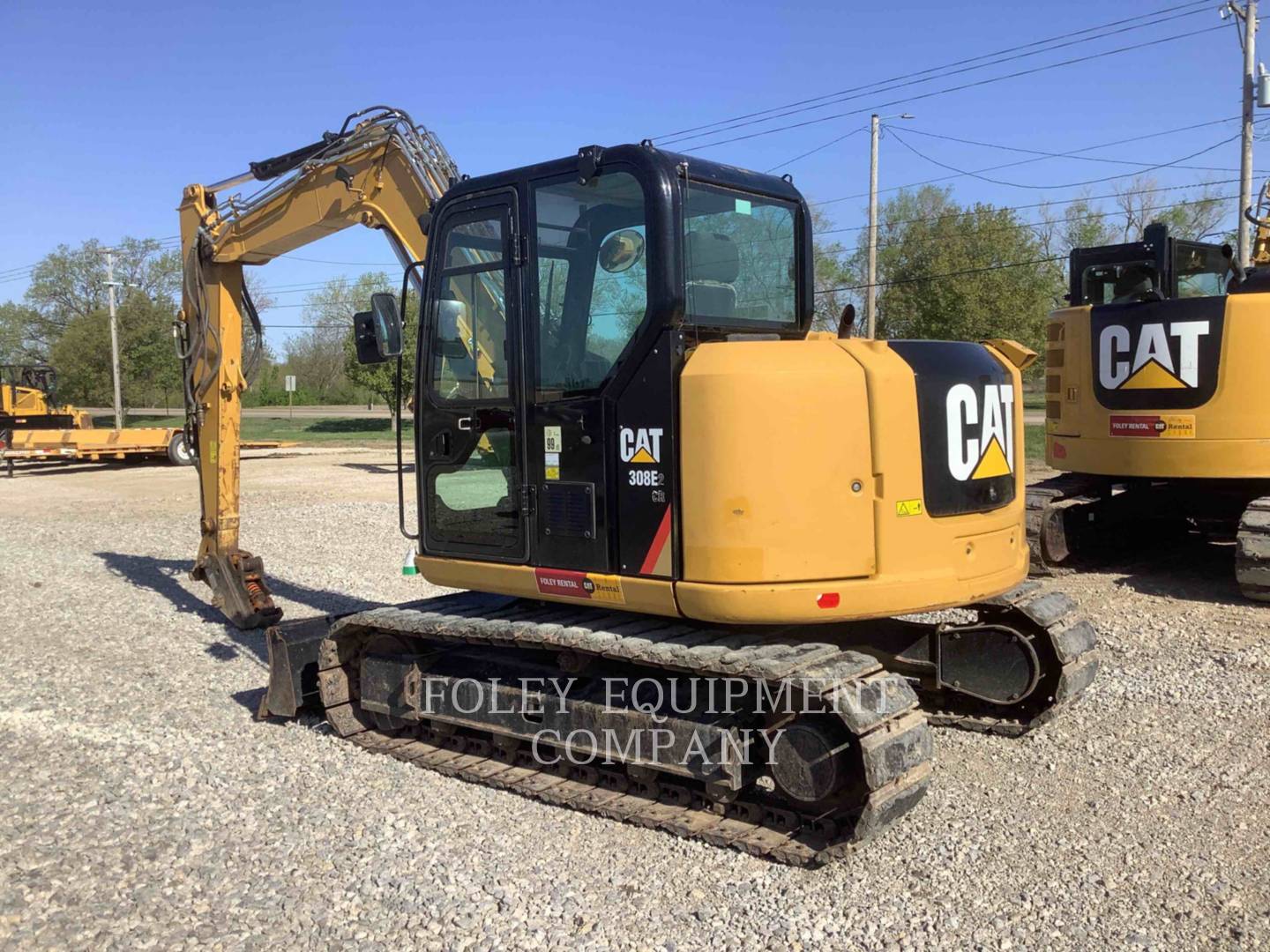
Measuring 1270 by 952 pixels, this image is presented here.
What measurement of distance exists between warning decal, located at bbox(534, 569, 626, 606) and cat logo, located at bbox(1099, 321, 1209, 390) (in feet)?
21.5

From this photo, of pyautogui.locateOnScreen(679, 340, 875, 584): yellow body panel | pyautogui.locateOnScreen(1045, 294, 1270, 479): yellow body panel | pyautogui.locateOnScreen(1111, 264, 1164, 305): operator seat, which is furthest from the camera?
pyautogui.locateOnScreen(1111, 264, 1164, 305): operator seat

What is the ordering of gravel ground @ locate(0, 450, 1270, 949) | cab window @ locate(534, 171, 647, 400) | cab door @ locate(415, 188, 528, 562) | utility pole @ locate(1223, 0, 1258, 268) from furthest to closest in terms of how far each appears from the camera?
utility pole @ locate(1223, 0, 1258, 268) → cab door @ locate(415, 188, 528, 562) → cab window @ locate(534, 171, 647, 400) → gravel ground @ locate(0, 450, 1270, 949)

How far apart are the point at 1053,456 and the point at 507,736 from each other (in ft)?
23.6

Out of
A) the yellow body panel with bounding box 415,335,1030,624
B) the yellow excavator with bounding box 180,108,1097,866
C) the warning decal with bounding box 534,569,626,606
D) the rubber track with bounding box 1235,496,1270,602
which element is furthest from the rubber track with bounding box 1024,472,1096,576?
the warning decal with bounding box 534,569,626,606

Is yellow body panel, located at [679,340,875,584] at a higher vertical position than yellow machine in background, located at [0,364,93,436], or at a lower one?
lower

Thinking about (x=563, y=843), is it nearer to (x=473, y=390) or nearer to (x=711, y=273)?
(x=473, y=390)

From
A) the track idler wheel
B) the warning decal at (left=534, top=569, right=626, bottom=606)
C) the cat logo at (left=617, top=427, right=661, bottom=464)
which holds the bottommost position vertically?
Answer: the track idler wheel

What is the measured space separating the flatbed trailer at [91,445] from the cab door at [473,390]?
822 inches

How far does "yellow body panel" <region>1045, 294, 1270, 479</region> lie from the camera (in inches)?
344

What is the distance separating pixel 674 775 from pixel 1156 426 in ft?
21.0

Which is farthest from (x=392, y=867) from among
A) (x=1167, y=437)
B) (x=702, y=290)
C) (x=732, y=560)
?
(x=1167, y=437)

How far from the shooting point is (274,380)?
7381cm

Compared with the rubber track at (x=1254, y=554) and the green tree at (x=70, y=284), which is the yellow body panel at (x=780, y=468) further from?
the green tree at (x=70, y=284)

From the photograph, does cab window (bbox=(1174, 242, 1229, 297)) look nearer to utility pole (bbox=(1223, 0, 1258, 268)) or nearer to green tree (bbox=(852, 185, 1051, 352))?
utility pole (bbox=(1223, 0, 1258, 268))
